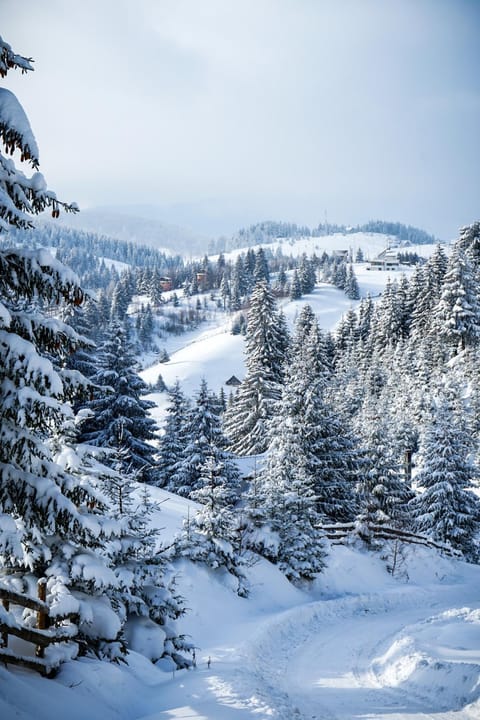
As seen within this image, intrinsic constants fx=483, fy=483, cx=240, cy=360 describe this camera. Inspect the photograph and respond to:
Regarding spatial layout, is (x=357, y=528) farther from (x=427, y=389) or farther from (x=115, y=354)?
(x=427, y=389)

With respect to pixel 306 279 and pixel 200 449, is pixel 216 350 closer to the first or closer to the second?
pixel 306 279

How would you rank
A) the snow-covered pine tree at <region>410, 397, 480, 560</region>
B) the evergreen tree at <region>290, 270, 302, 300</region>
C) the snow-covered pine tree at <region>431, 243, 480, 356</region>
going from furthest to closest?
the evergreen tree at <region>290, 270, 302, 300</region> → the snow-covered pine tree at <region>431, 243, 480, 356</region> → the snow-covered pine tree at <region>410, 397, 480, 560</region>

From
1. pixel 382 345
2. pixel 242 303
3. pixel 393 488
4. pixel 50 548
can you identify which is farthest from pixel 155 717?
pixel 242 303

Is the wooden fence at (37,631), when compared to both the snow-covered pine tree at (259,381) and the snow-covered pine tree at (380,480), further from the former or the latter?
the snow-covered pine tree at (259,381)

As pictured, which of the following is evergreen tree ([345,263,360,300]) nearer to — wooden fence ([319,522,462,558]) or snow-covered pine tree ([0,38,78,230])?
wooden fence ([319,522,462,558])

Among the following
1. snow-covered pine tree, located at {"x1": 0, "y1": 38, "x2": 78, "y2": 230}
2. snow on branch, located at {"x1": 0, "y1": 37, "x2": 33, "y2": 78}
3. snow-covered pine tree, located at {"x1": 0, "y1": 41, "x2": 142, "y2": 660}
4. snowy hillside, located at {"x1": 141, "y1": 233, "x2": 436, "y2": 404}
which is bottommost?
snowy hillside, located at {"x1": 141, "y1": 233, "x2": 436, "y2": 404}

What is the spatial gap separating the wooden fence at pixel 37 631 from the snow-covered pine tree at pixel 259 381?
84.5ft

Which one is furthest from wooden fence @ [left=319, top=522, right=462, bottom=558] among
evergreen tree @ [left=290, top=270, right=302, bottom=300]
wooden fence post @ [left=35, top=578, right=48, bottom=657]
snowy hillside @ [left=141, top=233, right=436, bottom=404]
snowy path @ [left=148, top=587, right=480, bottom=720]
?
evergreen tree @ [left=290, top=270, right=302, bottom=300]

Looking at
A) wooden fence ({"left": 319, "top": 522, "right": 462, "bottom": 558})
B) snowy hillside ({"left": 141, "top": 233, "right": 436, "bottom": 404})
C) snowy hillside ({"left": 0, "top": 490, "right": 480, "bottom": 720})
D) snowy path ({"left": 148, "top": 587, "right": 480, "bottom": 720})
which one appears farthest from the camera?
snowy hillside ({"left": 141, "top": 233, "right": 436, "bottom": 404})

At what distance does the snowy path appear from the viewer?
809 cm

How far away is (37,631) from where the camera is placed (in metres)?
6.24

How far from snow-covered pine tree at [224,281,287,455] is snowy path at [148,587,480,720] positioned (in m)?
18.6

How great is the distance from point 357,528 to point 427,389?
2409 centimetres

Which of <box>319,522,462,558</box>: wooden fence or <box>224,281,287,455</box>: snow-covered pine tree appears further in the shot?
<box>224,281,287,455</box>: snow-covered pine tree
